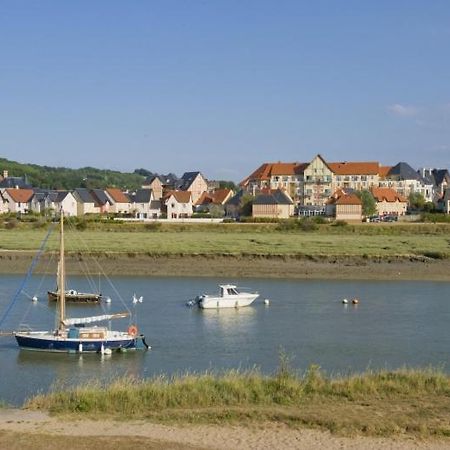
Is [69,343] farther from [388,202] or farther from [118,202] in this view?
[118,202]

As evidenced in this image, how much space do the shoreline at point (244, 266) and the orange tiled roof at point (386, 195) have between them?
4885cm

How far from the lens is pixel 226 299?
3788 cm

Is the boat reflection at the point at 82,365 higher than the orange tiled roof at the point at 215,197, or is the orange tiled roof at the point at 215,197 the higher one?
the orange tiled roof at the point at 215,197

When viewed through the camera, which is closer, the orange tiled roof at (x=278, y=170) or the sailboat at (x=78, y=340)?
the sailboat at (x=78, y=340)

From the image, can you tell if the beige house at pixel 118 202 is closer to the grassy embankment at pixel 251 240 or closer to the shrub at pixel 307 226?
the grassy embankment at pixel 251 240

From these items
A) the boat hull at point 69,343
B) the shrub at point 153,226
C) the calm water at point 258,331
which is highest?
the shrub at point 153,226

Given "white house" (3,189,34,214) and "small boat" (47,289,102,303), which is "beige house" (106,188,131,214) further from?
"small boat" (47,289,102,303)

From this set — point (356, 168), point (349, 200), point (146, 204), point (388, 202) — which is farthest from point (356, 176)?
point (146, 204)

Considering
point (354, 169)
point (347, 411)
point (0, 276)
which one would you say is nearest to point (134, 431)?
point (347, 411)

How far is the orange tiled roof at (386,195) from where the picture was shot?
335 ft

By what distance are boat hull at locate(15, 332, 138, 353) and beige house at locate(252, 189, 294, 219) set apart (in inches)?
2702

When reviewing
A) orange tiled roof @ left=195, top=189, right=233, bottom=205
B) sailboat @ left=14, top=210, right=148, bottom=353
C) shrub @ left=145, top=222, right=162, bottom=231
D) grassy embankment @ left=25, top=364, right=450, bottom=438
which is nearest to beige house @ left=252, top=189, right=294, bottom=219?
orange tiled roof @ left=195, top=189, right=233, bottom=205

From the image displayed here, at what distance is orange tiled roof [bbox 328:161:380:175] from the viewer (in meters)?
109

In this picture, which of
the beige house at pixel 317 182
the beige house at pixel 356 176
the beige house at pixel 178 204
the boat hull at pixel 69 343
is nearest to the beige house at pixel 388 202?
the beige house at pixel 356 176
